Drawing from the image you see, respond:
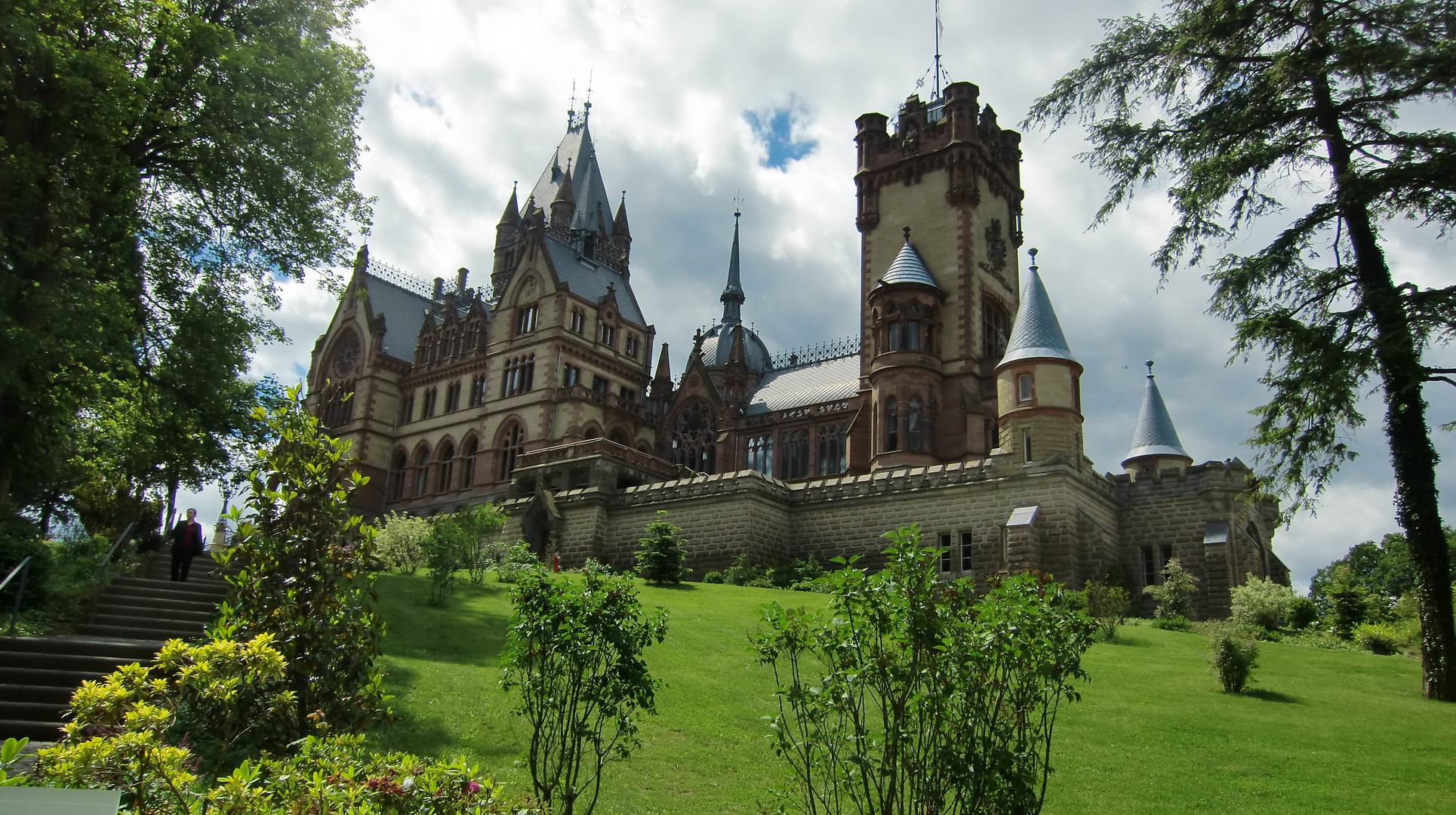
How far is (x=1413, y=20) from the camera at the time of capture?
17.1 m

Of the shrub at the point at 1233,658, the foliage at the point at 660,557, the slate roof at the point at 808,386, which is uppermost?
the slate roof at the point at 808,386

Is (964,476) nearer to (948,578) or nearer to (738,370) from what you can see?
(948,578)

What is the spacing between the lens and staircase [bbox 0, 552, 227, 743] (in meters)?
11.7

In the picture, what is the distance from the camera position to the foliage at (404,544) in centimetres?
2871

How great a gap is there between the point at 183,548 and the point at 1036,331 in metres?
23.8

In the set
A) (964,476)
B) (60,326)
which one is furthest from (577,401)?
(60,326)

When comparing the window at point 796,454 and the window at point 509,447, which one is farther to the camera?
the window at point 509,447

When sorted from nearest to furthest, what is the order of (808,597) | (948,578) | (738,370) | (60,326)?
(60,326)
(808,597)
(948,578)
(738,370)

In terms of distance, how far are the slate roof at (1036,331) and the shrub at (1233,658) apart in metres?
14.8

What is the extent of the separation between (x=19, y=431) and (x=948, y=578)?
22.3 meters

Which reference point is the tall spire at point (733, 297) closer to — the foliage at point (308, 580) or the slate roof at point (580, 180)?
the slate roof at point (580, 180)

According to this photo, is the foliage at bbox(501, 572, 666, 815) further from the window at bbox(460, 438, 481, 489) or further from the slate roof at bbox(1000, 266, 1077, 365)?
the window at bbox(460, 438, 481, 489)

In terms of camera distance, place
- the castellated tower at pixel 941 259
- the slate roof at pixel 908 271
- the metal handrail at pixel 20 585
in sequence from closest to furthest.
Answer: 1. the metal handrail at pixel 20 585
2. the castellated tower at pixel 941 259
3. the slate roof at pixel 908 271

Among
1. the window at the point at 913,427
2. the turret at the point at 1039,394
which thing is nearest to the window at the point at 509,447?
the window at the point at 913,427
